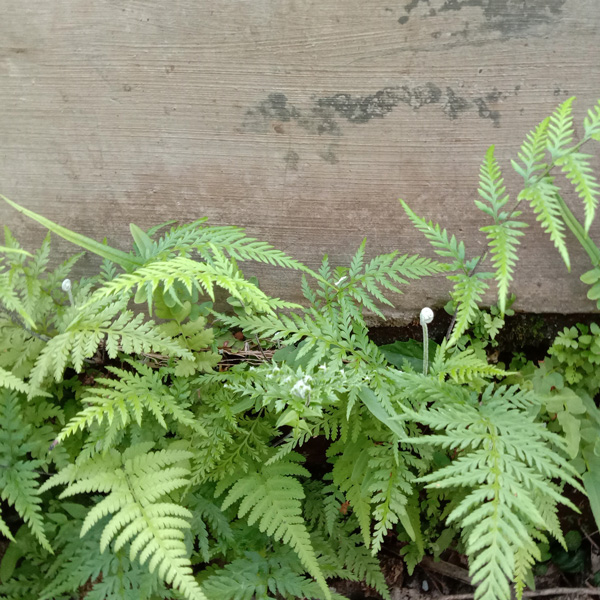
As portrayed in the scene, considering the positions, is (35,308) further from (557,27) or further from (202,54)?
(557,27)

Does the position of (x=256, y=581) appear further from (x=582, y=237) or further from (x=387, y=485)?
(x=582, y=237)

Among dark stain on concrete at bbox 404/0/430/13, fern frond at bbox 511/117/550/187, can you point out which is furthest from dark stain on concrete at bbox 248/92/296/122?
fern frond at bbox 511/117/550/187

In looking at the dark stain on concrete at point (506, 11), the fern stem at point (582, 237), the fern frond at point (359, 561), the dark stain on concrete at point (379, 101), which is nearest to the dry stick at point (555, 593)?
the fern frond at point (359, 561)

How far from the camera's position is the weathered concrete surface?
7.66 ft

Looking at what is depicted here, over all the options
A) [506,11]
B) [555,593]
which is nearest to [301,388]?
[506,11]

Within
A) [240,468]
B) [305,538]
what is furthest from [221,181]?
[305,538]

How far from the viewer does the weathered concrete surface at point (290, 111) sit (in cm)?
234

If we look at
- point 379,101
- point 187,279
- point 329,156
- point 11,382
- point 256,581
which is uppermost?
point 379,101

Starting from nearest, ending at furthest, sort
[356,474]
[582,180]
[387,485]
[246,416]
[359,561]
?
1. [582,180]
2. [387,485]
3. [356,474]
4. [246,416]
5. [359,561]

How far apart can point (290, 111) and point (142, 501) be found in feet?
6.11

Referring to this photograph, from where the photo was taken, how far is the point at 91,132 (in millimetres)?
2500

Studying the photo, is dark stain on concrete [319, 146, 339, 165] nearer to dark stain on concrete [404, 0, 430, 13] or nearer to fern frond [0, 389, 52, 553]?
dark stain on concrete [404, 0, 430, 13]

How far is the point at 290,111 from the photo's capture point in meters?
2.42

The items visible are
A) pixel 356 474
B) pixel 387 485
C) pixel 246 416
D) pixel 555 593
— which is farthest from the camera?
pixel 555 593
